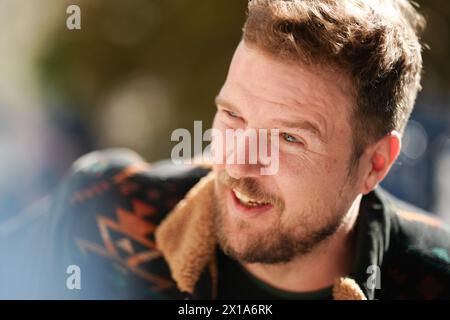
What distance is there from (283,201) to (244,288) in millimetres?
314

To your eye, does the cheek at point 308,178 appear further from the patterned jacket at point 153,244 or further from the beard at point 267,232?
the patterned jacket at point 153,244

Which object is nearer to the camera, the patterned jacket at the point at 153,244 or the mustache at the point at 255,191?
the mustache at the point at 255,191

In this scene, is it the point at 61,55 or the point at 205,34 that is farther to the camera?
the point at 61,55

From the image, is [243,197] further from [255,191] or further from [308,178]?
[308,178]

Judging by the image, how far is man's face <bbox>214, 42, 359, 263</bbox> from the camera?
1.30 m

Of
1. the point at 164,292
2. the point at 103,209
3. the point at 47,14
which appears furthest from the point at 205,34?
the point at 164,292

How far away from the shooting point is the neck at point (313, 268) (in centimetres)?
151

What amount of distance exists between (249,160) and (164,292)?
0.48 m

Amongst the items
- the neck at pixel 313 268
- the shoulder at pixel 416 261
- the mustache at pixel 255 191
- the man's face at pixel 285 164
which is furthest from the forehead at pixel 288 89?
the shoulder at pixel 416 261

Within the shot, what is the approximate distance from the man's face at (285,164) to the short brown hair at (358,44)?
31 millimetres

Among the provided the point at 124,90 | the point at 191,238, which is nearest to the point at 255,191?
the point at 191,238

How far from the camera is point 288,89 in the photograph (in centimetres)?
129
